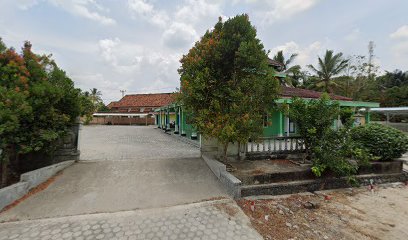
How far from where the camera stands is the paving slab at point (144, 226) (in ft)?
10.3

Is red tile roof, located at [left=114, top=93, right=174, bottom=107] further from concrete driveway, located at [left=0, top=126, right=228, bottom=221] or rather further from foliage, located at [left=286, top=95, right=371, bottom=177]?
foliage, located at [left=286, top=95, right=371, bottom=177]

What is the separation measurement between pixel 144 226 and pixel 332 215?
363 cm

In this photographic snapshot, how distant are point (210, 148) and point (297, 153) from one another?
2.86 m

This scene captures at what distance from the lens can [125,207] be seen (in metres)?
3.97

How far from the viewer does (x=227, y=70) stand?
599 cm

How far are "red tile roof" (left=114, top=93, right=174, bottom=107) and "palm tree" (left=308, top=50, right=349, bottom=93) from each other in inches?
958

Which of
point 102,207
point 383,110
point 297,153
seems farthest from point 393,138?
point 383,110

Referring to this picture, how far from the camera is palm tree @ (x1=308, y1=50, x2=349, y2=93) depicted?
73.9 feet

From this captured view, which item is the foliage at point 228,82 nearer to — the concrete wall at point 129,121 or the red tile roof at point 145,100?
the concrete wall at point 129,121

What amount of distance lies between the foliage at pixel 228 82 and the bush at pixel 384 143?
3568mm

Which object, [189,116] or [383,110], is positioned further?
[383,110]

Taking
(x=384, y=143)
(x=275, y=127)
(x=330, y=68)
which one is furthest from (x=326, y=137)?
Answer: (x=330, y=68)

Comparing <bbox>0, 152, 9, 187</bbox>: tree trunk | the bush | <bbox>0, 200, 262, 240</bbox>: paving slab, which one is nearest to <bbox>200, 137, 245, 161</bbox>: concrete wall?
<bbox>0, 200, 262, 240</bbox>: paving slab

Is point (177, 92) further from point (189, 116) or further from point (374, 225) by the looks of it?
point (374, 225)
